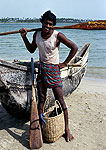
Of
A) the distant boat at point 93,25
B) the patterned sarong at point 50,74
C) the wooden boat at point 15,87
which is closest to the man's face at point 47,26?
the distant boat at point 93,25

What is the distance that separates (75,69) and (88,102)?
44.3 inches

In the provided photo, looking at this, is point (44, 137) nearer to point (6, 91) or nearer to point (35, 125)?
point (35, 125)

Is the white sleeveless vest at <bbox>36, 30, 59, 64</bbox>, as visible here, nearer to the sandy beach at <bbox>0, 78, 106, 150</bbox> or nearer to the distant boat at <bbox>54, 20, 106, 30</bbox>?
the distant boat at <bbox>54, 20, 106, 30</bbox>

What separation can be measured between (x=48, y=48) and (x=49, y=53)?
9 centimetres

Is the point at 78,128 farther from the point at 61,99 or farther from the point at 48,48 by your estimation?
the point at 48,48

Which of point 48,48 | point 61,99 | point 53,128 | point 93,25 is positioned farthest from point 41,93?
point 93,25

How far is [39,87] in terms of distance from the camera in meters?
3.48

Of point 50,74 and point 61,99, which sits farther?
point 61,99

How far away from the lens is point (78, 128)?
4098 millimetres

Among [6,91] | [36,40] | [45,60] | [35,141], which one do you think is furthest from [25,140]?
[36,40]

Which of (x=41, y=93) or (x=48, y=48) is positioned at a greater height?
(x=48, y=48)

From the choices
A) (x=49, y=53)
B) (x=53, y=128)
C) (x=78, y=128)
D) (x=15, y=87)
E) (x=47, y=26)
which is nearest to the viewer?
(x=47, y=26)

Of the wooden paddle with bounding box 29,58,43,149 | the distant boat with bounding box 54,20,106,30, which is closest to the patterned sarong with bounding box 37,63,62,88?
the wooden paddle with bounding box 29,58,43,149

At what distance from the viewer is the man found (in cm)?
316
